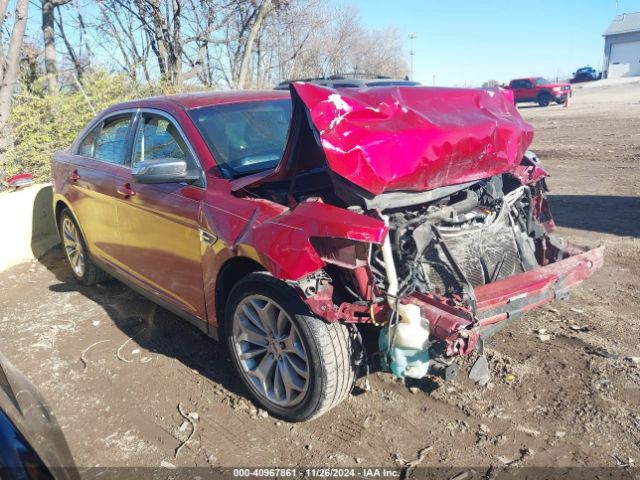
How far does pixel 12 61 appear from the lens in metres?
9.12

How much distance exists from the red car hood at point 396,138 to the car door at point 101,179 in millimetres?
1884

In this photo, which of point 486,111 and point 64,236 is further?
point 64,236

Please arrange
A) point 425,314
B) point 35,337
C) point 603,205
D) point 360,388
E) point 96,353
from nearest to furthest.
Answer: point 425,314 < point 360,388 < point 96,353 < point 35,337 < point 603,205

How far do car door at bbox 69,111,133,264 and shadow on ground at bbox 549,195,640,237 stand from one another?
4978 millimetres

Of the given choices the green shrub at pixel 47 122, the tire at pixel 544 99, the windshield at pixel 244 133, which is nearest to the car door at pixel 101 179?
the windshield at pixel 244 133

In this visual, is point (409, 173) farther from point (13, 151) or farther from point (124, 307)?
point (13, 151)

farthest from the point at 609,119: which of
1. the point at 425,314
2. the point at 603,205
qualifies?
the point at 425,314

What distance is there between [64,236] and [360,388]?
3927mm

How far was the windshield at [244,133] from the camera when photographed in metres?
3.56

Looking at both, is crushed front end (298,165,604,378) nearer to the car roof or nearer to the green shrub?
the car roof

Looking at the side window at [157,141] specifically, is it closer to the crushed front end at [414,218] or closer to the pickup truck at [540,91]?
the crushed front end at [414,218]

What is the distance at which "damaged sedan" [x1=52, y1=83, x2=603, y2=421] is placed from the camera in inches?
108

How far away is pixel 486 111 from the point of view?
359 centimetres

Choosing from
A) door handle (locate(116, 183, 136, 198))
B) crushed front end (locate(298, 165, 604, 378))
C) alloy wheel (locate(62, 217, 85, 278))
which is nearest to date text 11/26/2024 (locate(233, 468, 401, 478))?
crushed front end (locate(298, 165, 604, 378))
